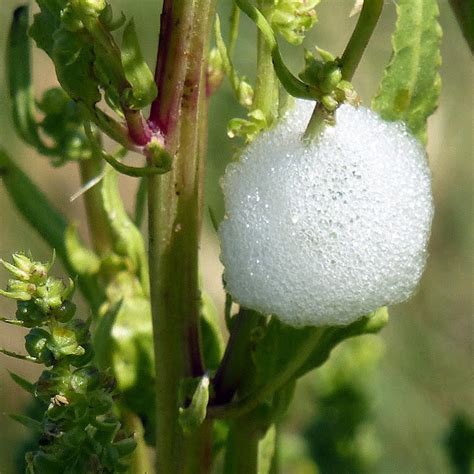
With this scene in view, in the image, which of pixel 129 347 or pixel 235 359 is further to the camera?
pixel 129 347

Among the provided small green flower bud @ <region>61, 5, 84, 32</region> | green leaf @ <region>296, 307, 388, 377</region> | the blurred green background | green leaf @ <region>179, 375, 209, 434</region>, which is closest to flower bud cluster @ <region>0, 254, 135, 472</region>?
green leaf @ <region>179, 375, 209, 434</region>

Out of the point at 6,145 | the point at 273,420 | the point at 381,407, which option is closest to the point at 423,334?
the point at 381,407

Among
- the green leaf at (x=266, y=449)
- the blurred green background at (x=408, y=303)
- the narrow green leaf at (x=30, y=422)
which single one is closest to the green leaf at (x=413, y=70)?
the green leaf at (x=266, y=449)

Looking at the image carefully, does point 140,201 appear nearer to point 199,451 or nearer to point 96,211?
point 96,211

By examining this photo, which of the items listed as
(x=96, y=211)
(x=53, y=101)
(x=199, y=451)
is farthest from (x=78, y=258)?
(x=199, y=451)

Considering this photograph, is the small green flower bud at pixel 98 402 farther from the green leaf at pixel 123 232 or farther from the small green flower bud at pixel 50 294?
the green leaf at pixel 123 232
